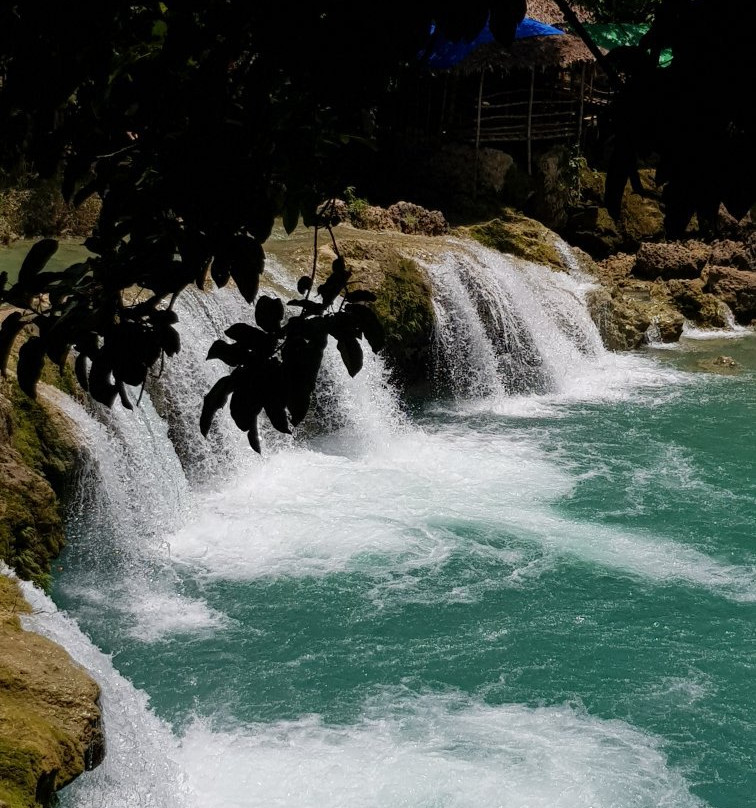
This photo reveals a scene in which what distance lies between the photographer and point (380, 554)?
23.9 feet

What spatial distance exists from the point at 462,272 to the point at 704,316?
A: 4695 mm

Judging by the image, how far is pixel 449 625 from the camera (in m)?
6.40

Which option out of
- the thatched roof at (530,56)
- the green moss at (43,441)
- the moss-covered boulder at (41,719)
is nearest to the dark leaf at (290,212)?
the moss-covered boulder at (41,719)

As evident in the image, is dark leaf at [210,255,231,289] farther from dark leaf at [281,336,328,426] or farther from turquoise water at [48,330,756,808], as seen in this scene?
turquoise water at [48,330,756,808]

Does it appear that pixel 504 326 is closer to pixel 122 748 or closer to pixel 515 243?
pixel 515 243

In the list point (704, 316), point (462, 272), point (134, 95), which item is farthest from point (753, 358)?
point (134, 95)

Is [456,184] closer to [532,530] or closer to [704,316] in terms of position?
[704,316]

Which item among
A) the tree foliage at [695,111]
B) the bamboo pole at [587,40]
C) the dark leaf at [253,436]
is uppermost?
the bamboo pole at [587,40]

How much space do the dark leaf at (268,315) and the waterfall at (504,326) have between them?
387 inches

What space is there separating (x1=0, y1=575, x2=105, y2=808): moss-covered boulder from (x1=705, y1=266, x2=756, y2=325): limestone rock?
13.0 m

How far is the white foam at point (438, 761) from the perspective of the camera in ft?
15.8

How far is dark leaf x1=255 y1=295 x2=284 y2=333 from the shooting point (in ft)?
5.51

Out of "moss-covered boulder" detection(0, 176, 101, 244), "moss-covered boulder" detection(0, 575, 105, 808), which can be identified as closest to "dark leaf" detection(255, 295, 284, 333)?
"moss-covered boulder" detection(0, 575, 105, 808)

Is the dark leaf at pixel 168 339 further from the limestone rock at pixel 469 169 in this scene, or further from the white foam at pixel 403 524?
the limestone rock at pixel 469 169
